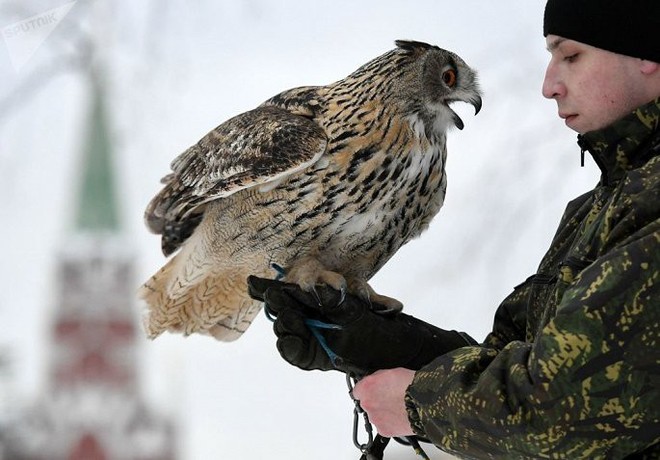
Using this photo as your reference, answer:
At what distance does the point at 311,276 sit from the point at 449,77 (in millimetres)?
516

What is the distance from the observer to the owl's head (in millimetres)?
1890

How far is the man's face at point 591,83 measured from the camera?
1.22 metres

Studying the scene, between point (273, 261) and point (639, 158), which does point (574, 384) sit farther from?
point (273, 261)

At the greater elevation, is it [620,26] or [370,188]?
[370,188]

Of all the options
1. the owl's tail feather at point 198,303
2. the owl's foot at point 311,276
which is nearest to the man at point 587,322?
the owl's foot at point 311,276

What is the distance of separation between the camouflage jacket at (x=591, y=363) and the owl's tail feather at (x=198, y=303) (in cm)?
103

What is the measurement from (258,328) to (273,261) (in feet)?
4.86

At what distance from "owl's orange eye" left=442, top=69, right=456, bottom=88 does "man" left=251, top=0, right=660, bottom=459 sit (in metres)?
0.54

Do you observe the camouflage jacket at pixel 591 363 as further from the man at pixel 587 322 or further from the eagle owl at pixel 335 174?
the eagle owl at pixel 335 174

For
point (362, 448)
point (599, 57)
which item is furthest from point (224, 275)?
point (599, 57)

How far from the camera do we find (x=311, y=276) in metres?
1.83

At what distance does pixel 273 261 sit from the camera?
1.95 m

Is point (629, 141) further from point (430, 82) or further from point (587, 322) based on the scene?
point (430, 82)

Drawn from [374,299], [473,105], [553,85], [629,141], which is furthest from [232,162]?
[629,141]
